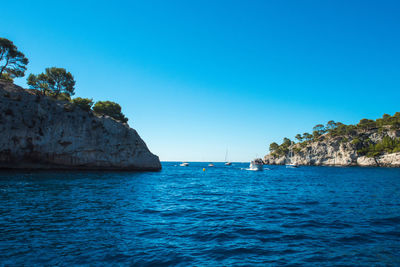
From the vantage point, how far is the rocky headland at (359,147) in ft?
292

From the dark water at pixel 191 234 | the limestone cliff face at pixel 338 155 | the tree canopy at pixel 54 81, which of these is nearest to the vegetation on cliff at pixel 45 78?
the tree canopy at pixel 54 81

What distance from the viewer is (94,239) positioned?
8.14 m

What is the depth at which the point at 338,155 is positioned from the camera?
111938 mm

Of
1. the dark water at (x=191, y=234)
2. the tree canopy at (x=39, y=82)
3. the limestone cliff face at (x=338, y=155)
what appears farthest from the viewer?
the limestone cliff face at (x=338, y=155)

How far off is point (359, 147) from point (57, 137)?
5214 inches

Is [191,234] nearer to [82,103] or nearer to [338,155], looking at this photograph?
[82,103]

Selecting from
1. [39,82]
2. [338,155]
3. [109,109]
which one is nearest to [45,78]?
[39,82]

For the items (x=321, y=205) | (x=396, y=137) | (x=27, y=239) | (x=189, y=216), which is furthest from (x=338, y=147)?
(x=27, y=239)

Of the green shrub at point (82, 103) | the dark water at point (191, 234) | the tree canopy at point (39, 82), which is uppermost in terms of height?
the tree canopy at point (39, 82)

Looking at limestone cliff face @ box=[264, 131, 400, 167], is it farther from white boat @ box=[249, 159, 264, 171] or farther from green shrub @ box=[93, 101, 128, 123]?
green shrub @ box=[93, 101, 128, 123]

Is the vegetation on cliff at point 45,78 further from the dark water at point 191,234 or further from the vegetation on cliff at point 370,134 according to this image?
the vegetation on cliff at point 370,134

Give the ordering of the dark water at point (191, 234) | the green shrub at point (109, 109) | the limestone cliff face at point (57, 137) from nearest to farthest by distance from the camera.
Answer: the dark water at point (191, 234)
the limestone cliff face at point (57, 137)
the green shrub at point (109, 109)

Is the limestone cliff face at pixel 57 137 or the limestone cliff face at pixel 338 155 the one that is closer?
the limestone cliff face at pixel 57 137

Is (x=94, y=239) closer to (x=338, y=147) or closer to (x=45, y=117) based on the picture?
(x=45, y=117)
